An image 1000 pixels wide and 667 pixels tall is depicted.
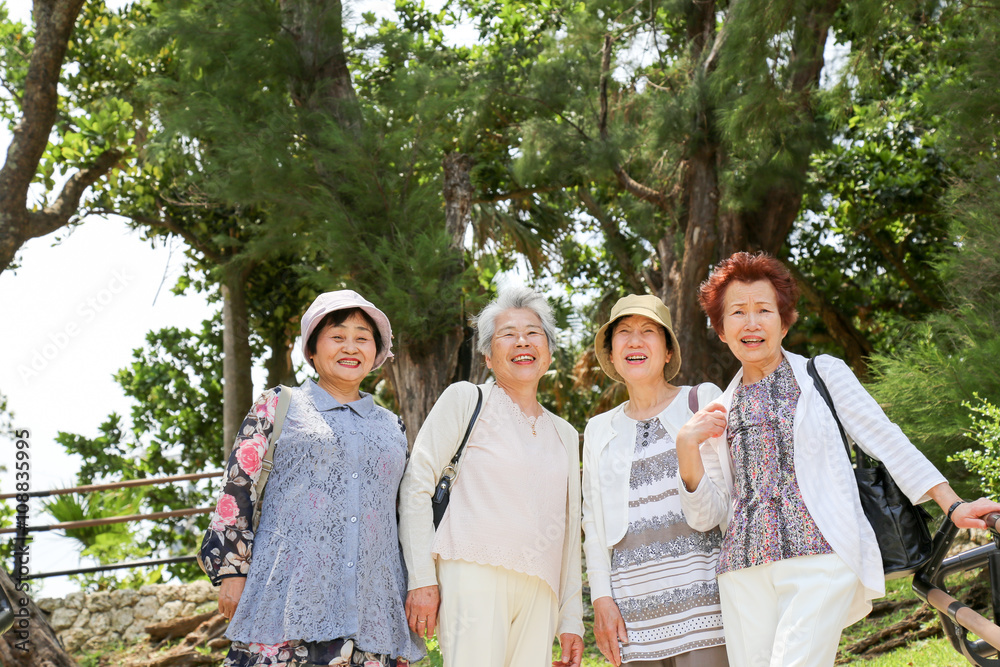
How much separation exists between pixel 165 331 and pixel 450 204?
6240 millimetres

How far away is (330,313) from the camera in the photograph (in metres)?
2.86

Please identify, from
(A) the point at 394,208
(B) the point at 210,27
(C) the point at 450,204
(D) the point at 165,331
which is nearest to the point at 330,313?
(A) the point at 394,208

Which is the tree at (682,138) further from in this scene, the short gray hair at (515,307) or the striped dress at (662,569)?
the striped dress at (662,569)

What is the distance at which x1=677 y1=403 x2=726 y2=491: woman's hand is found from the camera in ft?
7.95

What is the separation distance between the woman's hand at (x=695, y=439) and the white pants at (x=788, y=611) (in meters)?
0.30

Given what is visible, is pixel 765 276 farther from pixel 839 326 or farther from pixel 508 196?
pixel 508 196

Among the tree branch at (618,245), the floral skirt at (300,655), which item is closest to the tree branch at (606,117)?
the tree branch at (618,245)

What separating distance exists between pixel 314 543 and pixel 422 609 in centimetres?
42

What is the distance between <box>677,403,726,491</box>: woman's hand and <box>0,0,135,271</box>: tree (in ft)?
18.6

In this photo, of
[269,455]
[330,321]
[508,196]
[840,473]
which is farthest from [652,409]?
[508,196]

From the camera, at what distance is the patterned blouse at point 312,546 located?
7.91 feet

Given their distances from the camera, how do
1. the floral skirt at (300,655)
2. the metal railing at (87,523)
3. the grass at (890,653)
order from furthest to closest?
the metal railing at (87,523), the grass at (890,653), the floral skirt at (300,655)

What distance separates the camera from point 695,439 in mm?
2426

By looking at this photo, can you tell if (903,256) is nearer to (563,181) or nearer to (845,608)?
(563,181)
